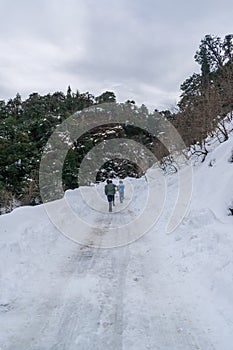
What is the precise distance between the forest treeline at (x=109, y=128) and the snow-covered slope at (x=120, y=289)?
1035 cm

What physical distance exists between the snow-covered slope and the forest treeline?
34.0 ft

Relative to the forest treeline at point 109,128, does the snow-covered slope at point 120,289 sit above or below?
below

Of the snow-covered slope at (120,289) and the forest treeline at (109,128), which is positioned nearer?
the snow-covered slope at (120,289)

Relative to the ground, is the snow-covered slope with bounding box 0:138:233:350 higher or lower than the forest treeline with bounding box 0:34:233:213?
lower

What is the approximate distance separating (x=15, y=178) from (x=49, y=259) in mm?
25028

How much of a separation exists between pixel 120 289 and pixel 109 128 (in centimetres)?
4023

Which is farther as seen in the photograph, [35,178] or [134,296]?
[35,178]

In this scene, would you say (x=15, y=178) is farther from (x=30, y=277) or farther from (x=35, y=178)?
(x=30, y=277)

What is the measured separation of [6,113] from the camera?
155ft

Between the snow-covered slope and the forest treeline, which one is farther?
the forest treeline

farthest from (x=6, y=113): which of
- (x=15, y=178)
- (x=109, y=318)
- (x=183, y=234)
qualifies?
(x=109, y=318)

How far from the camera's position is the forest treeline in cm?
1889

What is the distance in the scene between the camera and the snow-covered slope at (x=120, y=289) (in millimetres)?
4055

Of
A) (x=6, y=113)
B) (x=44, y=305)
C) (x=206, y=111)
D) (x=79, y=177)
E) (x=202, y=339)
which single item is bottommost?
(x=202, y=339)
